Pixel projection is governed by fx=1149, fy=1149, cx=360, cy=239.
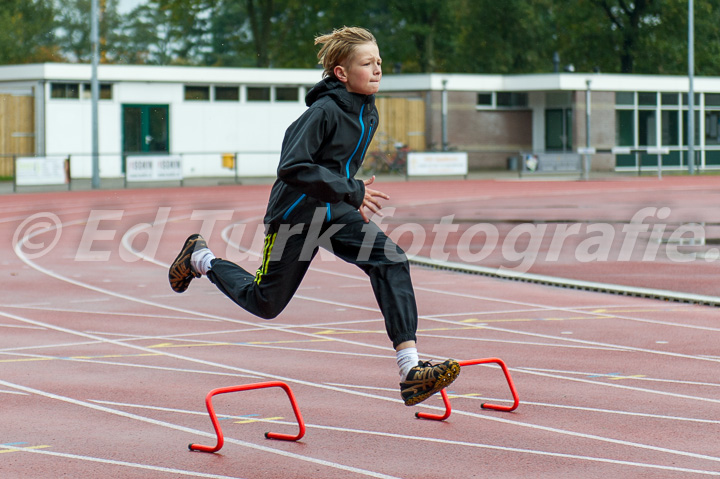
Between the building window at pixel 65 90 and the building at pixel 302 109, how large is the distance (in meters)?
0.04

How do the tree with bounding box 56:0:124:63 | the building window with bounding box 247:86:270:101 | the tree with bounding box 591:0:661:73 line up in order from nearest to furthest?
the building window with bounding box 247:86:270:101 < the tree with bounding box 591:0:661:73 < the tree with bounding box 56:0:124:63

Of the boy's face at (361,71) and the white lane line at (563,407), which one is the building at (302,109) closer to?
the white lane line at (563,407)

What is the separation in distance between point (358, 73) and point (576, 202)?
23.8 meters

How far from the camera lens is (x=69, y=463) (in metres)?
5.29

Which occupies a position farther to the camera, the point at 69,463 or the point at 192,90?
the point at 192,90

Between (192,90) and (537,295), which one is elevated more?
(192,90)

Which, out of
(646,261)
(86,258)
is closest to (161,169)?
(86,258)

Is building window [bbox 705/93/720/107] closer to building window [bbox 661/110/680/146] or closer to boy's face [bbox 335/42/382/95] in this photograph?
building window [bbox 661/110/680/146]

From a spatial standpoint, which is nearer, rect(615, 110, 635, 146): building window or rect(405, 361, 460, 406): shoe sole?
rect(405, 361, 460, 406): shoe sole

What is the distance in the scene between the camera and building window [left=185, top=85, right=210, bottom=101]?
146 ft

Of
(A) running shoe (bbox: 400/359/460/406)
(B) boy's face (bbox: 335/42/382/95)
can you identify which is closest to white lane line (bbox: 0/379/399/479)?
(A) running shoe (bbox: 400/359/460/406)

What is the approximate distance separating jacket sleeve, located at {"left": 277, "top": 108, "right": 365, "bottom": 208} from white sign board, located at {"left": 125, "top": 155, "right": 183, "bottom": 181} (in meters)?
31.3

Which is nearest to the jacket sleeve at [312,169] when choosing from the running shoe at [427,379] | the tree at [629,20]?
the running shoe at [427,379]

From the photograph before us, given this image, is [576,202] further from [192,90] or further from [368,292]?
[192,90]
